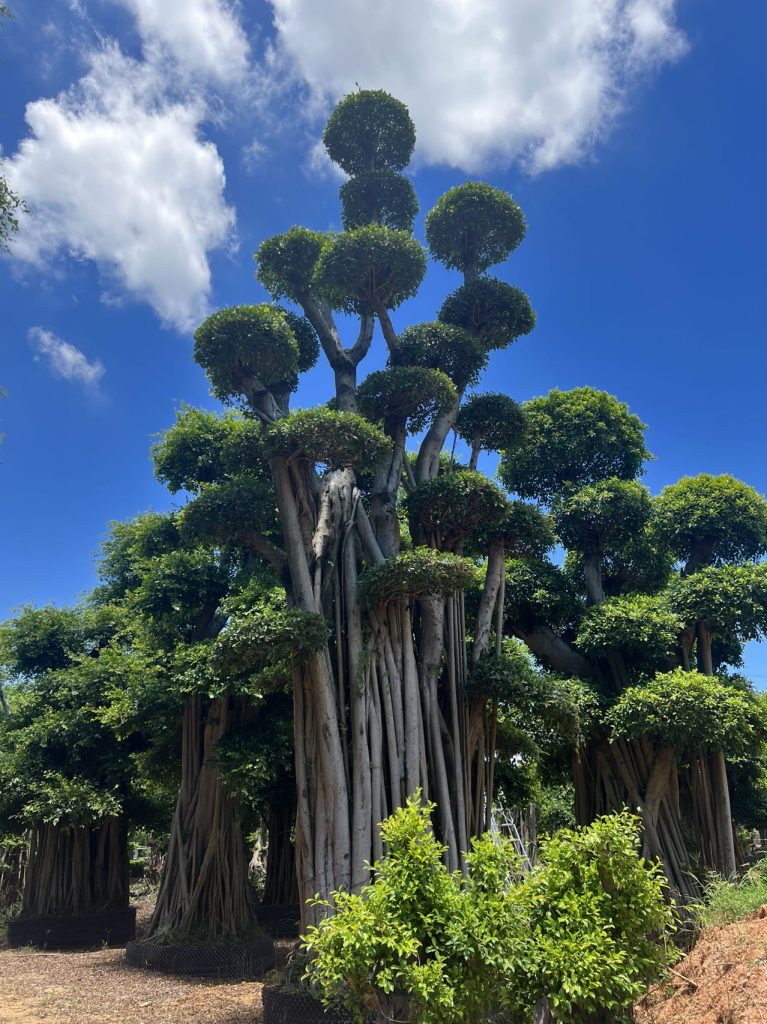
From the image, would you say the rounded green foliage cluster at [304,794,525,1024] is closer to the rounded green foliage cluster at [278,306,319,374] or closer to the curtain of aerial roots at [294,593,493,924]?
the curtain of aerial roots at [294,593,493,924]

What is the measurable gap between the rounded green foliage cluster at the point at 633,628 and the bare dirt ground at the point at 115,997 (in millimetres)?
6976

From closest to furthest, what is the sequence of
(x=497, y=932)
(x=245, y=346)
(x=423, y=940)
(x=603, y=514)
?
1. (x=497, y=932)
2. (x=423, y=940)
3. (x=245, y=346)
4. (x=603, y=514)

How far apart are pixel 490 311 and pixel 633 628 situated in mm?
5588

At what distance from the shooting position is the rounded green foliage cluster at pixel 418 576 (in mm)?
8039

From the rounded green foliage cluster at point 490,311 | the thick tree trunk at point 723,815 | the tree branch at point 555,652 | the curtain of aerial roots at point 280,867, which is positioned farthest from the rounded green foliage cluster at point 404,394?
the curtain of aerial roots at point 280,867

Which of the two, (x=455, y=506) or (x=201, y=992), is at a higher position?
(x=455, y=506)

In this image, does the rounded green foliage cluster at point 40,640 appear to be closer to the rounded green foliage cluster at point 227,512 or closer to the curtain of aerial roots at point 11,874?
the curtain of aerial roots at point 11,874

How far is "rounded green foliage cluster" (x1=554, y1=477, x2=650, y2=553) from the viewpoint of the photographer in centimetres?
1328

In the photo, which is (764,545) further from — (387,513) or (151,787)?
(151,787)

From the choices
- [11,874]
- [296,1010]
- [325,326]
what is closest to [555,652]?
[325,326]

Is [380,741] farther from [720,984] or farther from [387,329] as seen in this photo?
[387,329]

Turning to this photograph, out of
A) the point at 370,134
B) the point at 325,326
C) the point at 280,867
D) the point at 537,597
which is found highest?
the point at 370,134

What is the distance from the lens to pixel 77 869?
→ 15.0 m

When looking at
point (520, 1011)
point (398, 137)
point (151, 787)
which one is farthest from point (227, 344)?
point (151, 787)
